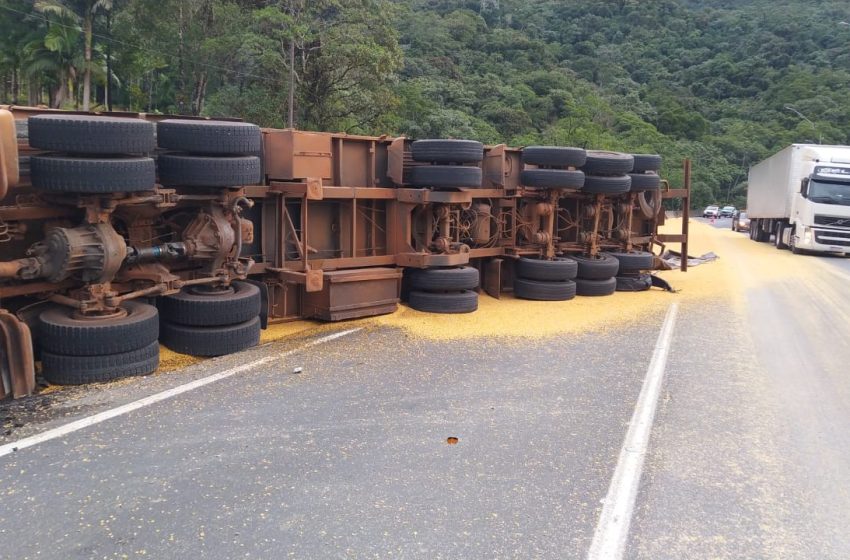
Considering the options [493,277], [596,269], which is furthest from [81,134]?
[596,269]

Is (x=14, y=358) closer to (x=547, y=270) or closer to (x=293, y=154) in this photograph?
(x=293, y=154)

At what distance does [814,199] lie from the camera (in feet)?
78.6

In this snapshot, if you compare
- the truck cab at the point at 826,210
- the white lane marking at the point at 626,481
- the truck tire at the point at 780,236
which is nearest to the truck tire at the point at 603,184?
the white lane marking at the point at 626,481

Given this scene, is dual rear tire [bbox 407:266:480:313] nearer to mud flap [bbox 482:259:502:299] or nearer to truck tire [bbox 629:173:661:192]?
mud flap [bbox 482:259:502:299]

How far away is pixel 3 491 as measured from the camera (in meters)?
4.21

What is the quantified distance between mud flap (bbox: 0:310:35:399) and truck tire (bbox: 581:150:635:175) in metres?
9.42

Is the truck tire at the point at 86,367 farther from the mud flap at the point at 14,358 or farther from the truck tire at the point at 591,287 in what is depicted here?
the truck tire at the point at 591,287

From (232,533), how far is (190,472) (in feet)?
2.91

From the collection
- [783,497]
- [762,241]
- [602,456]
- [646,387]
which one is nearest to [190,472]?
[602,456]

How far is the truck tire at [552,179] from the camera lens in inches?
464

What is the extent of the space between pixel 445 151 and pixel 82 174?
5.34 m

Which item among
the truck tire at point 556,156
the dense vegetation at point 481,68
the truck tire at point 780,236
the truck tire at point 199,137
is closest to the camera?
the truck tire at point 199,137

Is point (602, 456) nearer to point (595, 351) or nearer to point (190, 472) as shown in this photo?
point (190, 472)

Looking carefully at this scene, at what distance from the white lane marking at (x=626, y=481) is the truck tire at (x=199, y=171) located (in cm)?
468
